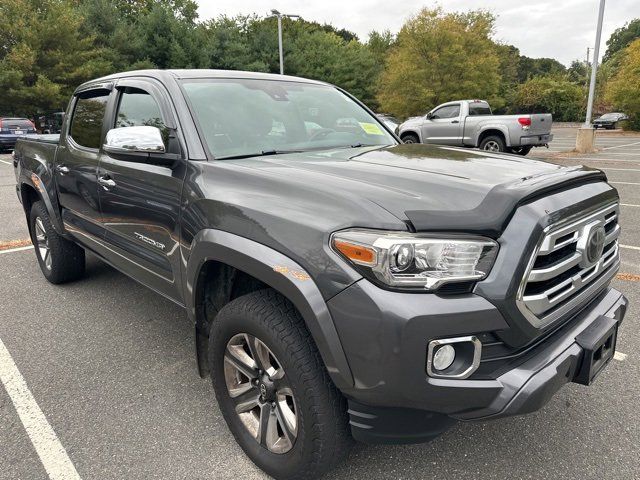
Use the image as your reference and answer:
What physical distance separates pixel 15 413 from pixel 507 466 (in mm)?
2510

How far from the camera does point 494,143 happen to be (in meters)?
13.8

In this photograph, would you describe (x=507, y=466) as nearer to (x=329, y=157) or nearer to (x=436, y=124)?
(x=329, y=157)

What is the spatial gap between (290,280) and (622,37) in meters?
112

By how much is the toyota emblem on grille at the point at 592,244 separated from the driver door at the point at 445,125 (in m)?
13.1

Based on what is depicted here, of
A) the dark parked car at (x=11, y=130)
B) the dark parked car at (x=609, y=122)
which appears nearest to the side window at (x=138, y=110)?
the dark parked car at (x=11, y=130)

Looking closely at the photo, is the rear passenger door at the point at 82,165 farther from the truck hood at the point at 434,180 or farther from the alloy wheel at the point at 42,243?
the truck hood at the point at 434,180

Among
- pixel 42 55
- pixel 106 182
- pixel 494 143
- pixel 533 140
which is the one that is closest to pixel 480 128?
pixel 494 143

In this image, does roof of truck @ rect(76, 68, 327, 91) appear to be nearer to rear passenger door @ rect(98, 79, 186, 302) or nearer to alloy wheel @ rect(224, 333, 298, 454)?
rear passenger door @ rect(98, 79, 186, 302)

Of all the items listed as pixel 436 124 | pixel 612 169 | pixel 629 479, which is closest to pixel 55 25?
pixel 436 124

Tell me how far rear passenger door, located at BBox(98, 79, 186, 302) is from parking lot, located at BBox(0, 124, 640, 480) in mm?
578

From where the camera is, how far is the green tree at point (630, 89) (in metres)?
27.8

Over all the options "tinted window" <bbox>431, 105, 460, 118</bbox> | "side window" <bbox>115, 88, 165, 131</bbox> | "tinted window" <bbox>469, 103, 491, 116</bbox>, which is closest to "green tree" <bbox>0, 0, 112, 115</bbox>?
"tinted window" <bbox>431, 105, 460, 118</bbox>

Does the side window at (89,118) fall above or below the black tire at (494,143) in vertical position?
above

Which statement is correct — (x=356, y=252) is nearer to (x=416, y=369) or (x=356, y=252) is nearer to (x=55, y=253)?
(x=416, y=369)
